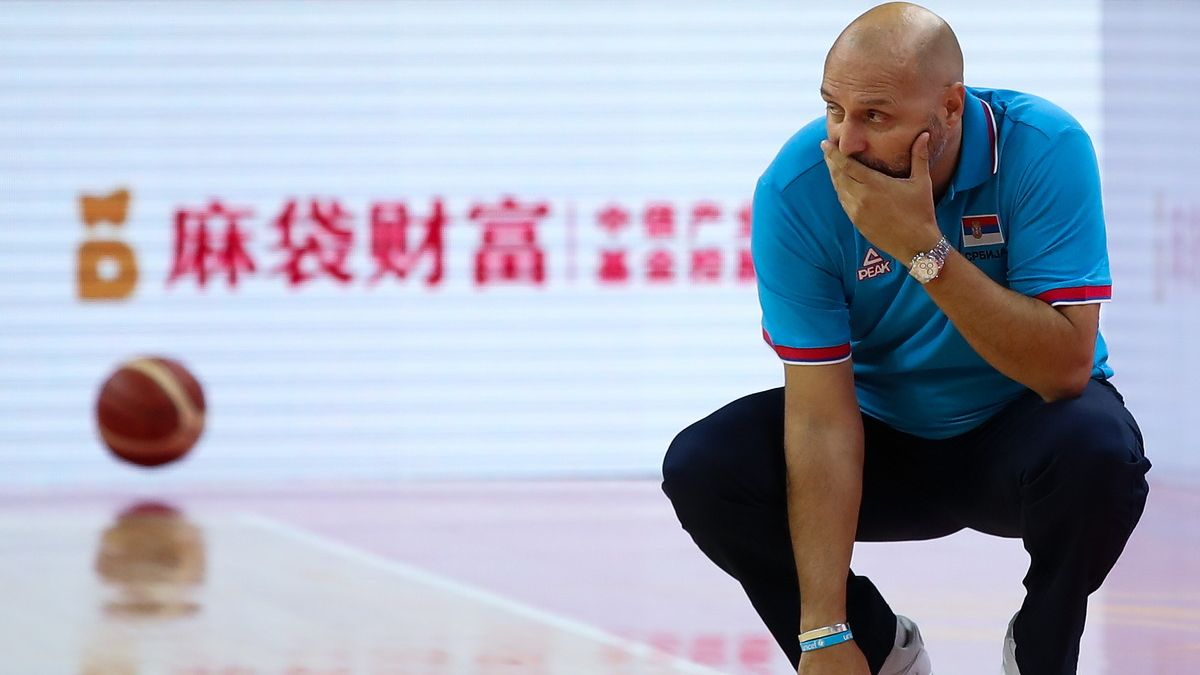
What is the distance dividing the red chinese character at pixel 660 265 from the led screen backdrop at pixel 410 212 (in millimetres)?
10

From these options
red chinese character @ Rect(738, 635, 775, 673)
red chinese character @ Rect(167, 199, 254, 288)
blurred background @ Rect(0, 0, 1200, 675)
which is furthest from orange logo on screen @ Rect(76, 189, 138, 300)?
red chinese character @ Rect(738, 635, 775, 673)

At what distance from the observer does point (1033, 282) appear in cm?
203

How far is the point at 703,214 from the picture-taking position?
237 inches

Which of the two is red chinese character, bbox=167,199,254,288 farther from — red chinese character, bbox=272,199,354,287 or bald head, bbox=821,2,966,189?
bald head, bbox=821,2,966,189

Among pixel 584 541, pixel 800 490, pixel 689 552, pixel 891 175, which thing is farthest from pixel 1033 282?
pixel 584 541

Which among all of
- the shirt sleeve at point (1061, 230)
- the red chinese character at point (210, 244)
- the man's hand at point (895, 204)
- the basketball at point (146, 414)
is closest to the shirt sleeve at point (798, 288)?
the man's hand at point (895, 204)

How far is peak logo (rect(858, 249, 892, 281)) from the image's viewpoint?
2105mm

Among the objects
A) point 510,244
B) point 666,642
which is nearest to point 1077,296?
point 666,642

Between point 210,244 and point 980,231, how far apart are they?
14.4 ft

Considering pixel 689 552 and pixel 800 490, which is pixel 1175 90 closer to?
pixel 689 552

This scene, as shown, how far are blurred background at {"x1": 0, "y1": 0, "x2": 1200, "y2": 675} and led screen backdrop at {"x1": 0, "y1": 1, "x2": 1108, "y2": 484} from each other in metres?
0.01

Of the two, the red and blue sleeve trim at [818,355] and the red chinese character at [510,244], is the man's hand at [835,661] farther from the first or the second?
the red chinese character at [510,244]

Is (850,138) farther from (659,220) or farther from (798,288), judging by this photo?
(659,220)

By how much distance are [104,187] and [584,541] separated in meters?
2.61
